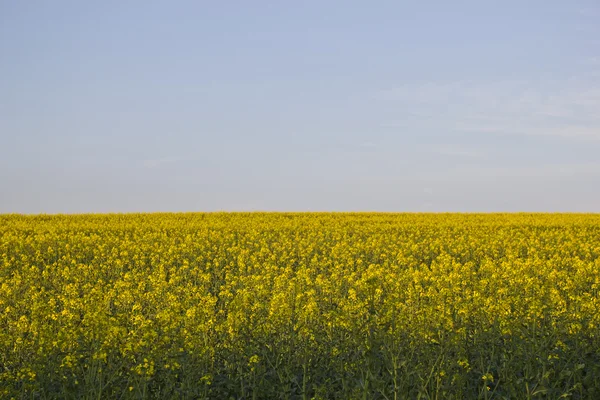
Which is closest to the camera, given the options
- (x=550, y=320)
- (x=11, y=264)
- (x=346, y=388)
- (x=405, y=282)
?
(x=346, y=388)

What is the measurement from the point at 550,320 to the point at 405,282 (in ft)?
12.8

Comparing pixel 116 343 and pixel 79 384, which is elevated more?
pixel 116 343

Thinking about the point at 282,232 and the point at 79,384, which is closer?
the point at 79,384

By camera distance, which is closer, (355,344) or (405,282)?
(355,344)

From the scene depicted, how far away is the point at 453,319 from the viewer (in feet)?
28.4

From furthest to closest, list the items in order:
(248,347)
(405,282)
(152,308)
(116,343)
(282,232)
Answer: (282,232)
(405,282)
(152,308)
(248,347)
(116,343)

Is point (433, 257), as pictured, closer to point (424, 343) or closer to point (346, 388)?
point (424, 343)

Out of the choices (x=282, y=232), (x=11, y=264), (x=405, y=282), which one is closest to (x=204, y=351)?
(x=405, y=282)

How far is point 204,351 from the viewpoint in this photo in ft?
22.7

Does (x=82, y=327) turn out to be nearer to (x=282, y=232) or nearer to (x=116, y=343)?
(x=116, y=343)

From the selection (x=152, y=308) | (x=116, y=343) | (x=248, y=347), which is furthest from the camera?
(x=152, y=308)

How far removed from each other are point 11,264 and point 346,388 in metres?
13.6

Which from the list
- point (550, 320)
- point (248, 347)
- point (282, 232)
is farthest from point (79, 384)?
point (282, 232)

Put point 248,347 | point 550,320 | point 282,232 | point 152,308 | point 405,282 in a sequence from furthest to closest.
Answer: point 282,232 → point 405,282 → point 152,308 → point 550,320 → point 248,347
